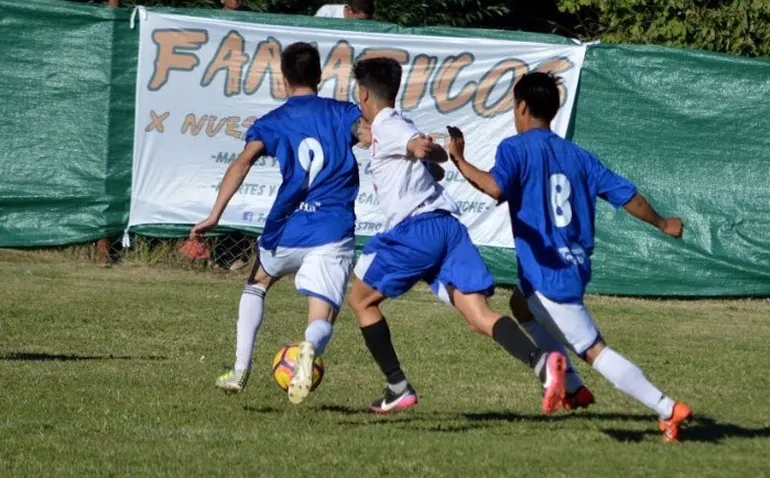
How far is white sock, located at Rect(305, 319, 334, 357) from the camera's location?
6.96m

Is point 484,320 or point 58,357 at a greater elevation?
point 484,320

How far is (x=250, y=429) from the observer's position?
687 centimetres

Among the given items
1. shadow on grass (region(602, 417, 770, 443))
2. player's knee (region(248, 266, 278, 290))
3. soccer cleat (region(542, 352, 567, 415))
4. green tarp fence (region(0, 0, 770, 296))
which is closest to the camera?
soccer cleat (region(542, 352, 567, 415))

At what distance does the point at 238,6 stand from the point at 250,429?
→ 7586 millimetres

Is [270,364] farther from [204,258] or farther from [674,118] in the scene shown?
[674,118]

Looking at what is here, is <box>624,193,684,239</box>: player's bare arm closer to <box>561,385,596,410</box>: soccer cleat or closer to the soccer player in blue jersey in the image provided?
the soccer player in blue jersey

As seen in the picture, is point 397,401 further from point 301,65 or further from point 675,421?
point 301,65

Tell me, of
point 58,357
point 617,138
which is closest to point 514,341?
point 58,357

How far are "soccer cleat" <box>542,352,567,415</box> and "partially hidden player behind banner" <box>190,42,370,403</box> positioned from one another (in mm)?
1250

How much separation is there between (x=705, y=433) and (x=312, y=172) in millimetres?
2172

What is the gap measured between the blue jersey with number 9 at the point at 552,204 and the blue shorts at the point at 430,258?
31 cm

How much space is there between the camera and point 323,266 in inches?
286

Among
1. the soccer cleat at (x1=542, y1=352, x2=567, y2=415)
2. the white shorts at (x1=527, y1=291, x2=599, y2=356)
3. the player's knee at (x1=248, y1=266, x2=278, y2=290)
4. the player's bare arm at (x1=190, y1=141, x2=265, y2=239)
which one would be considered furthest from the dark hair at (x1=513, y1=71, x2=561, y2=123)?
the player's knee at (x1=248, y1=266, x2=278, y2=290)

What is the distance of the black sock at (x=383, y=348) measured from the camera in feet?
23.9
